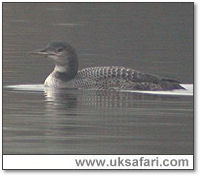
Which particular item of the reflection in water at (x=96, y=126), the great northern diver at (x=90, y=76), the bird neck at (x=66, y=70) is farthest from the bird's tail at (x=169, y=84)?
the bird neck at (x=66, y=70)

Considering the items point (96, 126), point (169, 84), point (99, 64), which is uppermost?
point (99, 64)

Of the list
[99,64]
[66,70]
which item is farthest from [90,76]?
[99,64]

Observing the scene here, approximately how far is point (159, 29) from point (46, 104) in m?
1.28

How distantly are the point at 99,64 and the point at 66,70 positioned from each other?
868 millimetres

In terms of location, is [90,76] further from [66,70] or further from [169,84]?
[169,84]

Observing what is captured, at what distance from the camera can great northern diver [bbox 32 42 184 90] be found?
11985 millimetres

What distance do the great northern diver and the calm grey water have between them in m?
0.10

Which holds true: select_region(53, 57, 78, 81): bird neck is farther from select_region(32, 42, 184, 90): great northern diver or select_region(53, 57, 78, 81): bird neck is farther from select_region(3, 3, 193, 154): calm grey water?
select_region(3, 3, 193, 154): calm grey water

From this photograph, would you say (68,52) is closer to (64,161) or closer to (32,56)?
(32,56)

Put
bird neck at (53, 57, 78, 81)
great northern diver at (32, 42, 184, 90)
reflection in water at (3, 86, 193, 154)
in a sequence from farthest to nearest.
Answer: bird neck at (53, 57, 78, 81), great northern diver at (32, 42, 184, 90), reflection in water at (3, 86, 193, 154)

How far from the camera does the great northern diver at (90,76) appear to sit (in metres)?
12.0

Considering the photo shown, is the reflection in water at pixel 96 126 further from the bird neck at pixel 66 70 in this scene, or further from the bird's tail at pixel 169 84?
the bird neck at pixel 66 70

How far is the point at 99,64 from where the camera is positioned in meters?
12.0

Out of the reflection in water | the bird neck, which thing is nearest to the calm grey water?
the reflection in water
